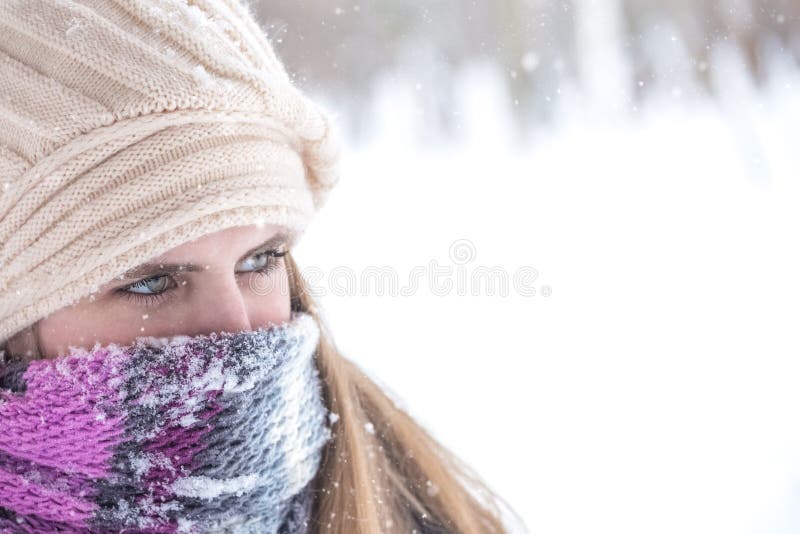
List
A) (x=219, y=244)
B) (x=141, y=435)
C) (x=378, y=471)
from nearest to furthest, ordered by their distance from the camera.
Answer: (x=141, y=435), (x=219, y=244), (x=378, y=471)

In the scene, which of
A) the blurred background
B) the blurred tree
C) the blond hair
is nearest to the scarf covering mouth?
the blond hair

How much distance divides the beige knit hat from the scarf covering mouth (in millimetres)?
159

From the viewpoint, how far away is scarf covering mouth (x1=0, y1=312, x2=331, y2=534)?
1188 millimetres

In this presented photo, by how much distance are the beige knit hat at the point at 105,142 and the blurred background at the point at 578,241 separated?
0.68 m

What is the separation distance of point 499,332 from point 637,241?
125cm

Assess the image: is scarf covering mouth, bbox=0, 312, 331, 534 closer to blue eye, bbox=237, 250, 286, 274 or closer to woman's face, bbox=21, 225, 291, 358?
woman's face, bbox=21, 225, 291, 358

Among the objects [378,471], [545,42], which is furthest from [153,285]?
[545,42]

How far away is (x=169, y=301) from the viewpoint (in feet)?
4.27

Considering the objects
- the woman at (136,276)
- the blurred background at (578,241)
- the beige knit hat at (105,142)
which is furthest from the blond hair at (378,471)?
the beige knit hat at (105,142)

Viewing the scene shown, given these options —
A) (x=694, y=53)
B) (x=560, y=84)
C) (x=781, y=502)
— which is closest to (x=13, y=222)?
(x=781, y=502)

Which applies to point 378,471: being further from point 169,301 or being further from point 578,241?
point 578,241

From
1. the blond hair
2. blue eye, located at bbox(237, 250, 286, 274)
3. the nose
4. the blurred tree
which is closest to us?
the nose

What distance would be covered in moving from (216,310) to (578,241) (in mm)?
3333

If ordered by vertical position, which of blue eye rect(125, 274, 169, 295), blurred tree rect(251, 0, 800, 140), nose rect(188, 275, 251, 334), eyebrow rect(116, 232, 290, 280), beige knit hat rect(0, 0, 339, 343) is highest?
blurred tree rect(251, 0, 800, 140)
